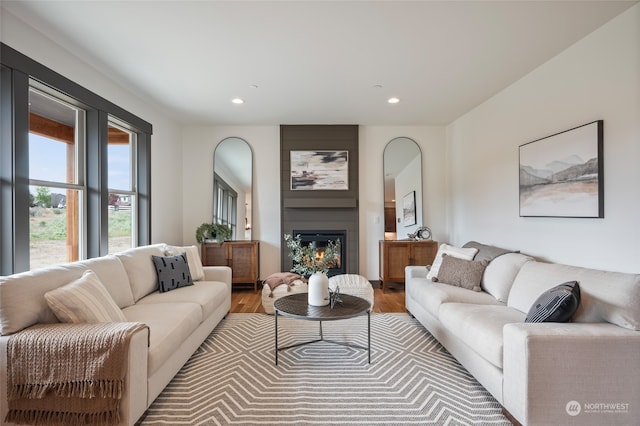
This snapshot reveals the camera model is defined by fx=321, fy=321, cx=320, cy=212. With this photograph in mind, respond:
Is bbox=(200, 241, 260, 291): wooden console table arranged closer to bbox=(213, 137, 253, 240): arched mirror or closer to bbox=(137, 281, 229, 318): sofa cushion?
bbox=(213, 137, 253, 240): arched mirror

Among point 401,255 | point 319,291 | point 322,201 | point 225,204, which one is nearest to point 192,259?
point 319,291

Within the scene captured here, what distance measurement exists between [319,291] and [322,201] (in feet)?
8.30

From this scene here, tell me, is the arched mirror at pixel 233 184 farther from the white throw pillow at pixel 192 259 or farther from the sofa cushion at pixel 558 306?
the sofa cushion at pixel 558 306

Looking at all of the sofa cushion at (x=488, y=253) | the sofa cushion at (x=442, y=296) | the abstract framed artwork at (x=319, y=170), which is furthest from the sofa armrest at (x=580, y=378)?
the abstract framed artwork at (x=319, y=170)

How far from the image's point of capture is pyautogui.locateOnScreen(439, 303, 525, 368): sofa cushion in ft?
6.51

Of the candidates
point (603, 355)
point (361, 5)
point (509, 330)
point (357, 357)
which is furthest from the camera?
point (357, 357)

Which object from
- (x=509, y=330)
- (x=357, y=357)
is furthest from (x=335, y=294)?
(x=509, y=330)

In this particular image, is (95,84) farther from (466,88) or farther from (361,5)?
(466,88)

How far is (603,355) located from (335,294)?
1782mm

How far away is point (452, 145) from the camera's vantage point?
513cm

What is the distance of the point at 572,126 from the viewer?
2664mm

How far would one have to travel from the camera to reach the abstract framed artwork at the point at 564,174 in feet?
7.98

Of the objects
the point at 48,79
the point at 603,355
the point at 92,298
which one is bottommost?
the point at 603,355

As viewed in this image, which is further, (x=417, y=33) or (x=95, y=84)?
(x=95, y=84)
